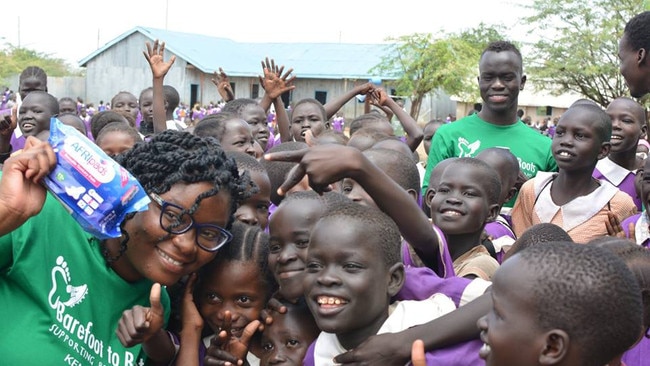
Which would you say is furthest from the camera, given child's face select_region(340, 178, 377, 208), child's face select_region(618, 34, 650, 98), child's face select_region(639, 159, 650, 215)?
child's face select_region(618, 34, 650, 98)

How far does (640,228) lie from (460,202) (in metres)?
0.97

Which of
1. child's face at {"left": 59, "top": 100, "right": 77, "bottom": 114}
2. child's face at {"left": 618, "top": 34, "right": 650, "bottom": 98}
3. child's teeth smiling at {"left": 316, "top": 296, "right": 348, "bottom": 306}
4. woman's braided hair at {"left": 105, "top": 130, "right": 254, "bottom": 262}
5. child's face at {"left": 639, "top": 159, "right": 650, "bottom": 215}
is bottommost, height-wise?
child's face at {"left": 59, "top": 100, "right": 77, "bottom": 114}

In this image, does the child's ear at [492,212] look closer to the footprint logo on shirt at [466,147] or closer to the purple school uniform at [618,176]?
the footprint logo on shirt at [466,147]

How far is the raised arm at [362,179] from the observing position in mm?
2510

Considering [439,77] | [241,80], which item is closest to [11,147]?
[439,77]

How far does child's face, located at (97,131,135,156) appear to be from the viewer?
4.77 m

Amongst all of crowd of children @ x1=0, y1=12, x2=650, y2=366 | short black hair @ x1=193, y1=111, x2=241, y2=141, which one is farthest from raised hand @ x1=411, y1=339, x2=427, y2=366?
short black hair @ x1=193, y1=111, x2=241, y2=141

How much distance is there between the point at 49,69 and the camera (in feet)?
198

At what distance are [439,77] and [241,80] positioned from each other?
14513 millimetres

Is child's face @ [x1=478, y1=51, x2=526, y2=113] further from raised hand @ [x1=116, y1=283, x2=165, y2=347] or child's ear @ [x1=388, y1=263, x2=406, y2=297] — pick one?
raised hand @ [x1=116, y1=283, x2=165, y2=347]

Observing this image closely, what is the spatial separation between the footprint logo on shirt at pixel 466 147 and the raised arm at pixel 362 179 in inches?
87.4

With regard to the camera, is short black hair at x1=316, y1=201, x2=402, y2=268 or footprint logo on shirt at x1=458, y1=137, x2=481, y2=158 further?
footprint logo on shirt at x1=458, y1=137, x2=481, y2=158

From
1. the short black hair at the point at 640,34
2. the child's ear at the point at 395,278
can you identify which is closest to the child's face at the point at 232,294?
the child's ear at the point at 395,278

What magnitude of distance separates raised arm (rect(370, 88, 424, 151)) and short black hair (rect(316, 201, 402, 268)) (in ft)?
12.1
